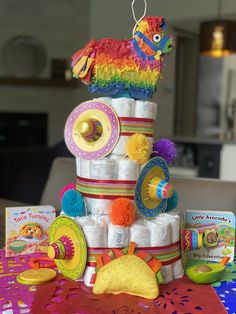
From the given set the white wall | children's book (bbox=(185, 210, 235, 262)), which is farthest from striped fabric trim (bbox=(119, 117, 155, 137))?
the white wall

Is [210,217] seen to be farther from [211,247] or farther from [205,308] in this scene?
[205,308]

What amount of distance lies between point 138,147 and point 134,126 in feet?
0.16

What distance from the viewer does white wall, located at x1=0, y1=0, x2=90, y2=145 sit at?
5668 millimetres

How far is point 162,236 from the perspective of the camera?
0.87 m

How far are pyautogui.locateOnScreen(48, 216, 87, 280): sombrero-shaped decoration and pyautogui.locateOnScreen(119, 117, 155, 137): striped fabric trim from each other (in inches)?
8.0

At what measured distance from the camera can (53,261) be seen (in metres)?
0.97

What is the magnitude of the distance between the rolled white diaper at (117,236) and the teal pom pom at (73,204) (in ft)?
0.24

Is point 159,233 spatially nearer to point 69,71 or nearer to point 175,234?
point 175,234

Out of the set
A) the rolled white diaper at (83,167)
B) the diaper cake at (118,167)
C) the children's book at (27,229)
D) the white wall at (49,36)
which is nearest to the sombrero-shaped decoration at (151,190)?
the diaper cake at (118,167)

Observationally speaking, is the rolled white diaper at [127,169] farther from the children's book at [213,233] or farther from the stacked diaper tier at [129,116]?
the children's book at [213,233]

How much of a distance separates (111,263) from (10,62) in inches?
208

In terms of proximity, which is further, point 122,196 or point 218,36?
point 218,36

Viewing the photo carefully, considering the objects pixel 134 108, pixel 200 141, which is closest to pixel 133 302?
pixel 134 108

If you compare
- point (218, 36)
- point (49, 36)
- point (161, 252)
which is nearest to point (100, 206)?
point (161, 252)
